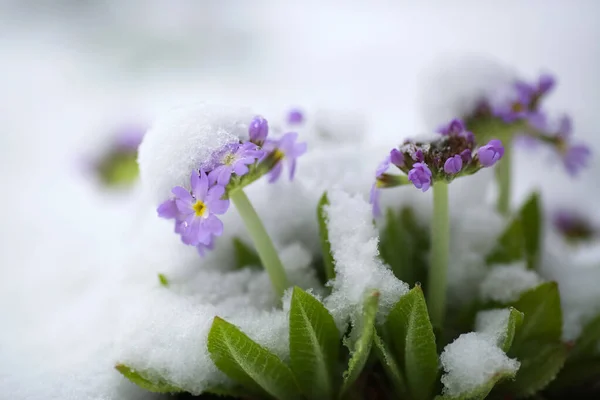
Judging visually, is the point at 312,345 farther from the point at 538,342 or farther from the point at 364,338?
the point at 538,342

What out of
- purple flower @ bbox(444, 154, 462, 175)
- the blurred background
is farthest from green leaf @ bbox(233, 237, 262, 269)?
the blurred background

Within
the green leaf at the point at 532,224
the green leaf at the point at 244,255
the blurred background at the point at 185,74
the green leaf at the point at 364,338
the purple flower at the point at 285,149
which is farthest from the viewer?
the blurred background at the point at 185,74

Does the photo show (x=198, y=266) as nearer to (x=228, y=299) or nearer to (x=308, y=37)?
(x=228, y=299)

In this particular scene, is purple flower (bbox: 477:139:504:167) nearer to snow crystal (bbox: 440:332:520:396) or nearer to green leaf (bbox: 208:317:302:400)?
snow crystal (bbox: 440:332:520:396)

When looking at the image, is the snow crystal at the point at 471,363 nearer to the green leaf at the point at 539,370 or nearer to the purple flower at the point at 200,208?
the green leaf at the point at 539,370

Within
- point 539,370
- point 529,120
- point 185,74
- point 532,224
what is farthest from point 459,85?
point 185,74

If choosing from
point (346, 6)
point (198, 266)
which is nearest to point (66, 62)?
point (346, 6)

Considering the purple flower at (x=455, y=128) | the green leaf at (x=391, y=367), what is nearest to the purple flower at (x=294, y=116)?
the purple flower at (x=455, y=128)
